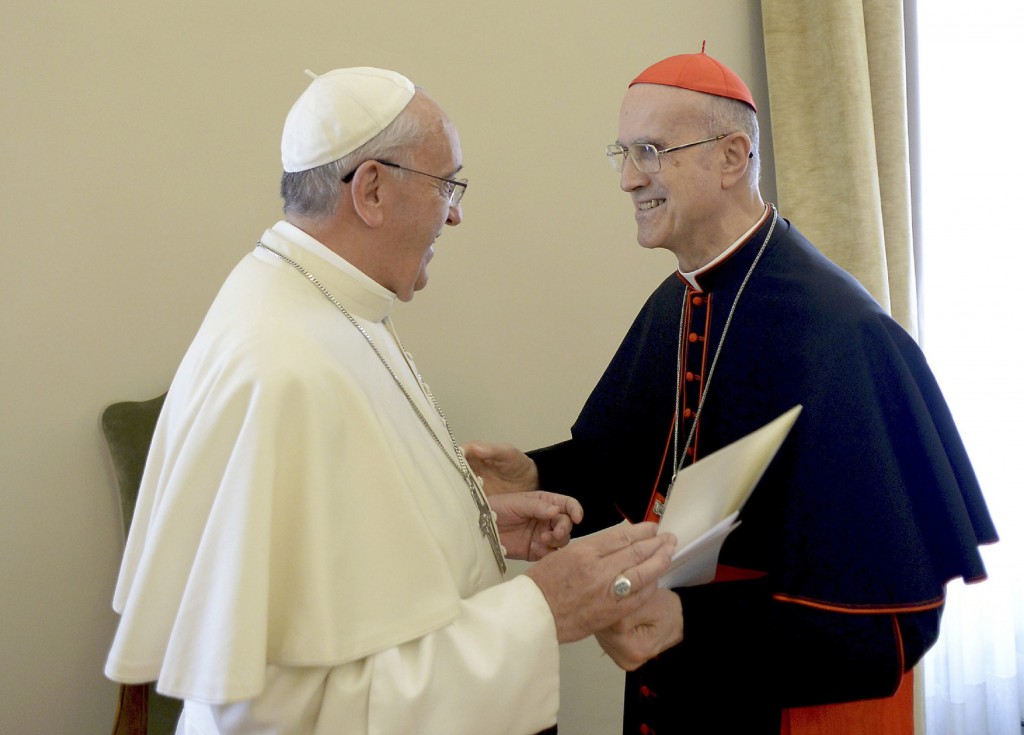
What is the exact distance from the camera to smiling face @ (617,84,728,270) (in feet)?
6.83

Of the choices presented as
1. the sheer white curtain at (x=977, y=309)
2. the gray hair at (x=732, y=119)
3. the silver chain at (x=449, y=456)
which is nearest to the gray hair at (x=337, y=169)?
the silver chain at (x=449, y=456)

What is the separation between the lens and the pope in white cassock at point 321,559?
138 cm

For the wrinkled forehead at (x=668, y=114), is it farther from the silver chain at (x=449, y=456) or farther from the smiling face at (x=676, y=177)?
the silver chain at (x=449, y=456)

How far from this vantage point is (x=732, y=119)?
2.12 meters

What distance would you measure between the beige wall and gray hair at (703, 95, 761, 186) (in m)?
1.06

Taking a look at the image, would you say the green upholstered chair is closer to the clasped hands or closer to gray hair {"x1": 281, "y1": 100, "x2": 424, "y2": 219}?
gray hair {"x1": 281, "y1": 100, "x2": 424, "y2": 219}

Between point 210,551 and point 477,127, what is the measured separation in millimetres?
1966

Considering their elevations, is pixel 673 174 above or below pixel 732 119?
below

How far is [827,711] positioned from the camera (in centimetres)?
188

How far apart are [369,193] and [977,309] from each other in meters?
2.56

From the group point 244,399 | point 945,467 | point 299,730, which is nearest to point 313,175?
point 244,399

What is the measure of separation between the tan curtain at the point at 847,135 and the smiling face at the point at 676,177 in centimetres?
121

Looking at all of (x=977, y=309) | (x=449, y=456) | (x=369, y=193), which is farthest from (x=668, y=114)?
(x=977, y=309)

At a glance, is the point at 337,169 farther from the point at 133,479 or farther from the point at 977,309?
the point at 977,309
